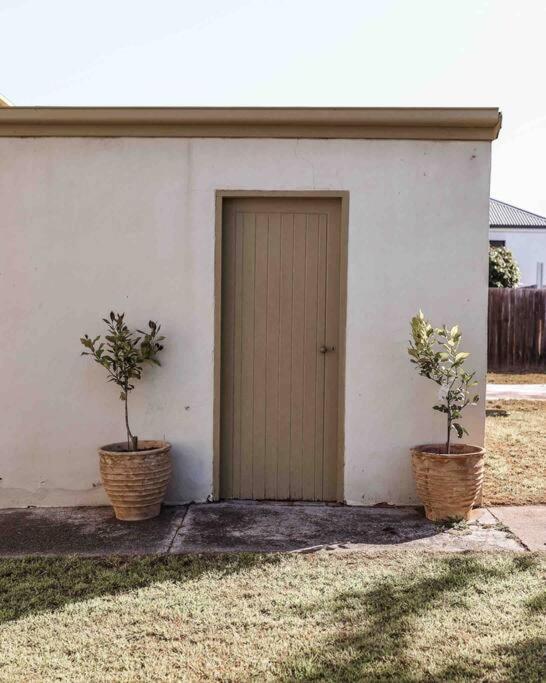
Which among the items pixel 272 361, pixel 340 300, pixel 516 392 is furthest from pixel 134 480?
pixel 516 392

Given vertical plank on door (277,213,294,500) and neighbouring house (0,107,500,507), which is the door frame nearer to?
neighbouring house (0,107,500,507)

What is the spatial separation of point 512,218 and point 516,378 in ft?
57.7

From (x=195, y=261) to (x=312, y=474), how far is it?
6.25ft

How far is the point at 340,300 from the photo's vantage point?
212 inches

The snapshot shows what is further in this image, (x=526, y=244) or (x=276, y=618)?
(x=526, y=244)

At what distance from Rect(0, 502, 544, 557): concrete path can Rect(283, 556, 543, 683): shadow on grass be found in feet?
1.72

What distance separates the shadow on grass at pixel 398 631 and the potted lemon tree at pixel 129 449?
1837 millimetres

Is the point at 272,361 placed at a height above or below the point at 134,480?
above

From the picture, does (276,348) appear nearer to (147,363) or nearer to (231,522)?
(147,363)

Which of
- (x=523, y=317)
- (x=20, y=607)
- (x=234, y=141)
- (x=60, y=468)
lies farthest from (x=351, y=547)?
(x=523, y=317)

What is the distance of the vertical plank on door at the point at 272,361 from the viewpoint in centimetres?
546

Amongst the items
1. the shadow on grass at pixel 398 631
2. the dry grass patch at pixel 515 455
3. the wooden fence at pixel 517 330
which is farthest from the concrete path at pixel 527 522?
the wooden fence at pixel 517 330

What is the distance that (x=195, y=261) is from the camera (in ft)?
17.7

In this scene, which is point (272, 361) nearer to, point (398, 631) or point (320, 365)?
point (320, 365)
